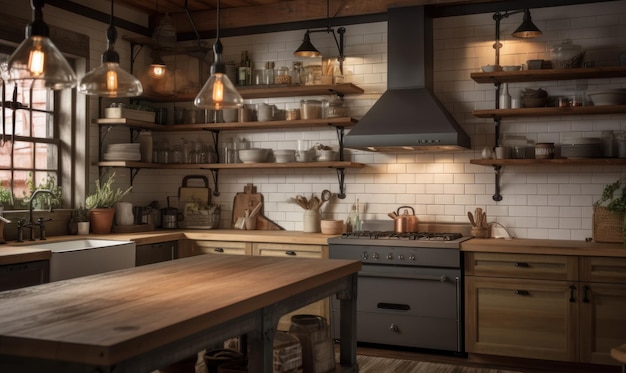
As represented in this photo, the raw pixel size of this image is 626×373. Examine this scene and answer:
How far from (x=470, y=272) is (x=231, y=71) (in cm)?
321

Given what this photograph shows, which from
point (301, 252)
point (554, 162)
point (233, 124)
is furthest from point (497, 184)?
point (233, 124)

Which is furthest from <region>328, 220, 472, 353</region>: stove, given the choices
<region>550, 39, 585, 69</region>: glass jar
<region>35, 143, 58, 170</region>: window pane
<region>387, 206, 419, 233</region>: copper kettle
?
<region>35, 143, 58, 170</region>: window pane

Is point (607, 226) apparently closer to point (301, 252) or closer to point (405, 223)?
point (405, 223)

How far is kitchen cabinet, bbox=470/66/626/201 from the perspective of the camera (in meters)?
5.87

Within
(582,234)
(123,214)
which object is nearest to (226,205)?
(123,214)

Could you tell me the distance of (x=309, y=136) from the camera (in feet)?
23.9

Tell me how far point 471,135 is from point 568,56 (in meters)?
1.11

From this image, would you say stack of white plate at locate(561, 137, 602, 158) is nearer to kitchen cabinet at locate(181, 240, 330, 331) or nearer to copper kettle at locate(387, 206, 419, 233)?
copper kettle at locate(387, 206, 419, 233)

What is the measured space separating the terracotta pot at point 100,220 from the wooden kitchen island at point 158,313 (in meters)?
2.73

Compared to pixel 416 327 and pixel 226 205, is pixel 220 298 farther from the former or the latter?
pixel 226 205

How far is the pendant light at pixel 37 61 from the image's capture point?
108 inches

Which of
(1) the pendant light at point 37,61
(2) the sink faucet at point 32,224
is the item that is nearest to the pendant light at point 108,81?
(1) the pendant light at point 37,61

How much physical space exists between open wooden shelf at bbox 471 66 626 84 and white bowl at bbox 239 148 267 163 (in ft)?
7.29

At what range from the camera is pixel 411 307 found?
602 cm
